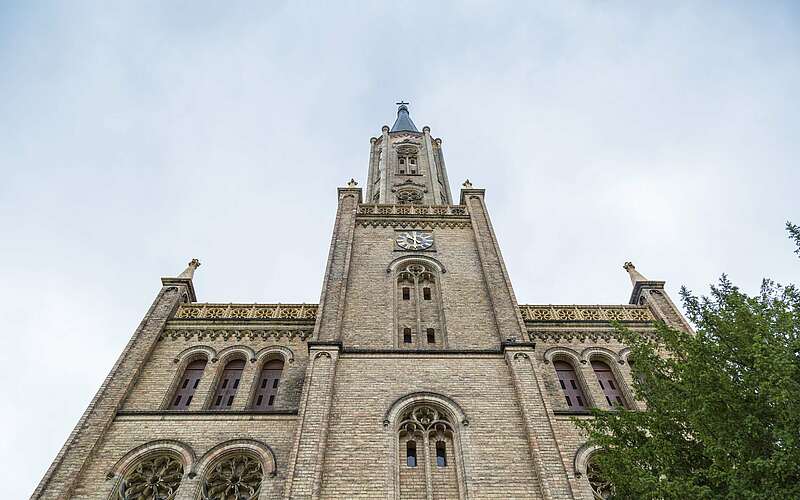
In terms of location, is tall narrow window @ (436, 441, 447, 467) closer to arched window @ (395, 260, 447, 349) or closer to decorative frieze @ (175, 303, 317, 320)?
arched window @ (395, 260, 447, 349)

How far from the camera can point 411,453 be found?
1410 centimetres

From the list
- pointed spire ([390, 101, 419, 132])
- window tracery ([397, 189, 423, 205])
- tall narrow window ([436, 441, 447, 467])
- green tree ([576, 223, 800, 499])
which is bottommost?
green tree ([576, 223, 800, 499])

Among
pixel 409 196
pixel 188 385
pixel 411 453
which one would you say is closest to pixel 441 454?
pixel 411 453

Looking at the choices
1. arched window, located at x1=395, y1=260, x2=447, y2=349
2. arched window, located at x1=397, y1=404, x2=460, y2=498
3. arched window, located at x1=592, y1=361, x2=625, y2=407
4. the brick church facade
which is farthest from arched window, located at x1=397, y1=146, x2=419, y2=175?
arched window, located at x1=397, y1=404, x2=460, y2=498

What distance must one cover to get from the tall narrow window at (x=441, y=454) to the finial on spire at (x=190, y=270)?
12699 millimetres

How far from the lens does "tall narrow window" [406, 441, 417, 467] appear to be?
13.8 m

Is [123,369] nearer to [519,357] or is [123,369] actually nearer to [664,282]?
[519,357]

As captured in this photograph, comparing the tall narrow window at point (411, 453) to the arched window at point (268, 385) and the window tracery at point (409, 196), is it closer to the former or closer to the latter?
the arched window at point (268, 385)

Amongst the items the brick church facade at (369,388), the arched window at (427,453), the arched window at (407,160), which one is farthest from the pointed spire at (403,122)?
the arched window at (427,453)

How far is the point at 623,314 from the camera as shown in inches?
806

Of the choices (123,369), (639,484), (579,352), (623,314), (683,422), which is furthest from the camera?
(623,314)

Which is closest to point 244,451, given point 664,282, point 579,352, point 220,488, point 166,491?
point 220,488

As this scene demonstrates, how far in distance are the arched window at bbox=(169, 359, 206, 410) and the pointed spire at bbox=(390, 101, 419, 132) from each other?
90.4ft

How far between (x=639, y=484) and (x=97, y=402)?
14.3 meters
